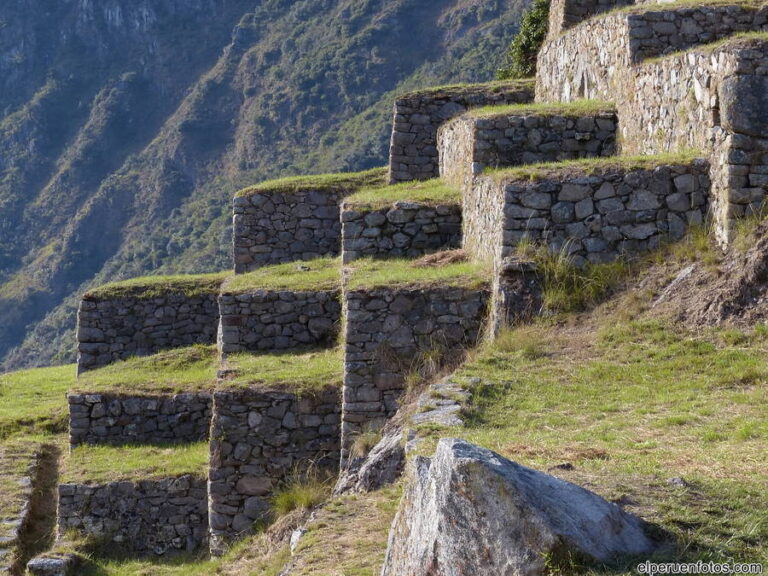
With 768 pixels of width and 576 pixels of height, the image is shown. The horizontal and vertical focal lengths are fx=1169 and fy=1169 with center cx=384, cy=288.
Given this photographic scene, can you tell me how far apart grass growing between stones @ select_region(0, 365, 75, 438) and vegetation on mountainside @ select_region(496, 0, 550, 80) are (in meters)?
9.87

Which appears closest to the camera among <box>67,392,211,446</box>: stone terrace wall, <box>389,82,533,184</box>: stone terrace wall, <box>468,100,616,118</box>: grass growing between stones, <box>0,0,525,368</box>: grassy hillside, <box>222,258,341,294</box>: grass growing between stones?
<box>468,100,616,118</box>: grass growing between stones

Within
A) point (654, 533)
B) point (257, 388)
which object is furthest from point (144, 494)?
point (654, 533)

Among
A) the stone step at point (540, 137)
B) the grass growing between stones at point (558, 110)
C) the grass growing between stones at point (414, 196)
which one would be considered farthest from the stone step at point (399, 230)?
the grass growing between stones at point (558, 110)

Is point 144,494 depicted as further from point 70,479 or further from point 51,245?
point 51,245

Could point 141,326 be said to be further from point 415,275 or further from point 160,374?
point 415,275

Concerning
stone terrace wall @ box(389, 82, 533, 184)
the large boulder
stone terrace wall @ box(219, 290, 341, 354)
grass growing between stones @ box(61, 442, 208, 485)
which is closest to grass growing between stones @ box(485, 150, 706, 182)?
stone terrace wall @ box(219, 290, 341, 354)

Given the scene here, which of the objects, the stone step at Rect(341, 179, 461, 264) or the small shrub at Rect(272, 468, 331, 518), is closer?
the small shrub at Rect(272, 468, 331, 518)

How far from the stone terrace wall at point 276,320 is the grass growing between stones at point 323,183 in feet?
15.2

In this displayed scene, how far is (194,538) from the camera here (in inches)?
481

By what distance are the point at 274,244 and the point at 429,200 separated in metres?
4.77

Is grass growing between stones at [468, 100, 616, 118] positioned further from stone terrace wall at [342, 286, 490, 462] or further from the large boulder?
the large boulder

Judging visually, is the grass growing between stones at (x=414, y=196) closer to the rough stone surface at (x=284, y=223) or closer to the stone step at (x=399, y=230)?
the stone step at (x=399, y=230)

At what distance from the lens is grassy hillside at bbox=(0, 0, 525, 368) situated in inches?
2000

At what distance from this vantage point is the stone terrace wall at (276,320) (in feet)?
42.3
